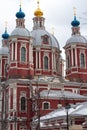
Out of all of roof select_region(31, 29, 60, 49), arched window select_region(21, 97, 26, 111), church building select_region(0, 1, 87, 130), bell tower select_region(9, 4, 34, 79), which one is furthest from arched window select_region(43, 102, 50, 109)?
roof select_region(31, 29, 60, 49)

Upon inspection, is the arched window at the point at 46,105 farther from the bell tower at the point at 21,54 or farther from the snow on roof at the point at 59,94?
the bell tower at the point at 21,54

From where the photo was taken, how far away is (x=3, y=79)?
2285 inches

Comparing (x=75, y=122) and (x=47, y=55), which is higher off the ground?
(x=47, y=55)

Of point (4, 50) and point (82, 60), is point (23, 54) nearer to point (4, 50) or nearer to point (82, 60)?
point (82, 60)

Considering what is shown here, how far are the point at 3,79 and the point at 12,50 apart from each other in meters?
8.78

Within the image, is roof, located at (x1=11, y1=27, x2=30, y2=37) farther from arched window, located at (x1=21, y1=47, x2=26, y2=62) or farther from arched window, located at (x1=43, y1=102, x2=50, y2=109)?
arched window, located at (x1=43, y1=102, x2=50, y2=109)

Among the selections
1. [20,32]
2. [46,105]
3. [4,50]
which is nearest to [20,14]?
[20,32]

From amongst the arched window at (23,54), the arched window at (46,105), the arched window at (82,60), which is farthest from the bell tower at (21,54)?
the arched window at (82,60)

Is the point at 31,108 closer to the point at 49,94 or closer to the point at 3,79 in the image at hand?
the point at 49,94

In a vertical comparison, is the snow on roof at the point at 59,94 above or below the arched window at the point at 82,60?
below

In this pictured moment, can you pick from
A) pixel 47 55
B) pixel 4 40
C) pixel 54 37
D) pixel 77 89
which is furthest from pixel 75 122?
pixel 4 40

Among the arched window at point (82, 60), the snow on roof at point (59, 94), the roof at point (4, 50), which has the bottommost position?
the snow on roof at point (59, 94)

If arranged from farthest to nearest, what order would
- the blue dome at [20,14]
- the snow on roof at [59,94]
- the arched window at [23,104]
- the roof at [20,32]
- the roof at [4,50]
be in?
the roof at [4,50], the blue dome at [20,14], the roof at [20,32], the arched window at [23,104], the snow on roof at [59,94]

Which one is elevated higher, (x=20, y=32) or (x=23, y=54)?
(x=20, y=32)
